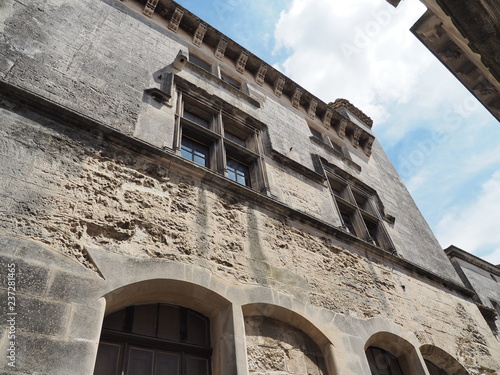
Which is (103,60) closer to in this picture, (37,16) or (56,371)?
(37,16)

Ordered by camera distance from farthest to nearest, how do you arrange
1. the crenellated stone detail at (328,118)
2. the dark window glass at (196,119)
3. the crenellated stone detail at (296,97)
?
the crenellated stone detail at (328,118), the crenellated stone detail at (296,97), the dark window glass at (196,119)

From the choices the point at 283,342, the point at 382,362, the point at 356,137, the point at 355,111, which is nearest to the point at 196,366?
the point at 283,342

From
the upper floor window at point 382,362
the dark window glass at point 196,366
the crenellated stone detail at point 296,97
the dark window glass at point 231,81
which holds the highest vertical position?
the crenellated stone detail at point 296,97

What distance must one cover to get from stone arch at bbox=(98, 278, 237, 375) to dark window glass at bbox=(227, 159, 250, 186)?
2247mm

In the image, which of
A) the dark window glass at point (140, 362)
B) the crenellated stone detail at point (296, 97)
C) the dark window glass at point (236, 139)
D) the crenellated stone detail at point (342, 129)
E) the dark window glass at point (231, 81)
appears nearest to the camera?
the dark window glass at point (140, 362)

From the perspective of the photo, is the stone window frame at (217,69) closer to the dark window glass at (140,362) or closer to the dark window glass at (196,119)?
the dark window glass at (196,119)

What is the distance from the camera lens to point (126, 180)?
10.5 feet

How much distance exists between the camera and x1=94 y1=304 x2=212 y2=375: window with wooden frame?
2418mm

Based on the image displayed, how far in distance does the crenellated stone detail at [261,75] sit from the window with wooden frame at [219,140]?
7.98 ft

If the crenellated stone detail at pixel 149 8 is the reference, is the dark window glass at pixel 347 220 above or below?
below

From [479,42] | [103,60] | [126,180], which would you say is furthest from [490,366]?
[103,60]

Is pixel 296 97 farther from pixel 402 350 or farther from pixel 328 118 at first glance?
pixel 402 350

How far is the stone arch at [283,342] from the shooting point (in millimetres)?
2900

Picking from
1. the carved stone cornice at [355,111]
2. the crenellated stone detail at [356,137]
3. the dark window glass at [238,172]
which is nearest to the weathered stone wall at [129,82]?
the dark window glass at [238,172]
